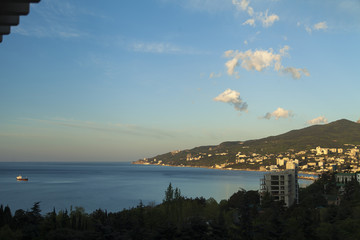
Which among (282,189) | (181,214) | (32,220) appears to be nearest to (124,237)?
(32,220)

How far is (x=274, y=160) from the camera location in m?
185

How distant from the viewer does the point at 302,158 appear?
181m

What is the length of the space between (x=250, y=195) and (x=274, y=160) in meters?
142

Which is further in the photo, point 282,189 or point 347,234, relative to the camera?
point 282,189

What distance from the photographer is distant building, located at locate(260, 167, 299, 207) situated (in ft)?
171

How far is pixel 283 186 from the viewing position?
52562 millimetres

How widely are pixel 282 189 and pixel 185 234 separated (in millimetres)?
36438

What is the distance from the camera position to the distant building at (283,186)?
52125 millimetres

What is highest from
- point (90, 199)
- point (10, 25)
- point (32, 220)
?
point (10, 25)

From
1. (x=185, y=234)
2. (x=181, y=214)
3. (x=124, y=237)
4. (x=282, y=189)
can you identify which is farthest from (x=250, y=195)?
(x=124, y=237)

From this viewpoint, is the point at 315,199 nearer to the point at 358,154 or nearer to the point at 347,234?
the point at 347,234

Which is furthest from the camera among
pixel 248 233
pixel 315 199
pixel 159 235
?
pixel 315 199

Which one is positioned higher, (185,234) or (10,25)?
(10,25)

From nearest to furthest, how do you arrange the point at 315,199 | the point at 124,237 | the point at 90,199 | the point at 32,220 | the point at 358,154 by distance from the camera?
the point at 124,237, the point at 32,220, the point at 315,199, the point at 90,199, the point at 358,154
